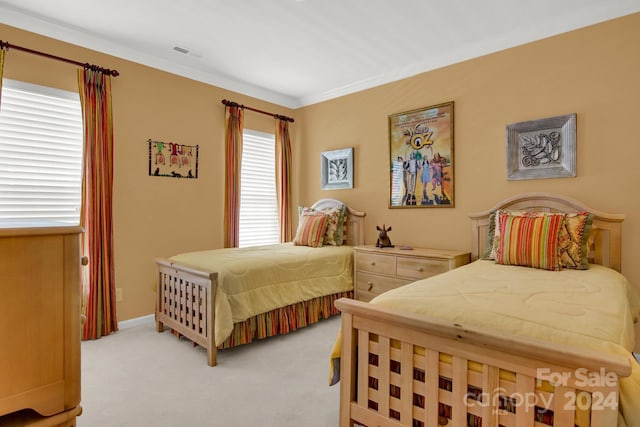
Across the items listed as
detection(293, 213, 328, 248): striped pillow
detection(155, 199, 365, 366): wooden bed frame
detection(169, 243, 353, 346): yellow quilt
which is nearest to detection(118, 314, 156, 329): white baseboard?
detection(155, 199, 365, 366): wooden bed frame

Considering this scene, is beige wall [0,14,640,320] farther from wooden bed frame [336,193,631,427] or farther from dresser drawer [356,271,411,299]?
wooden bed frame [336,193,631,427]

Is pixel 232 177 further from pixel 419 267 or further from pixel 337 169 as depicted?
pixel 419 267

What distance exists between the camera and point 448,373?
1.30 m

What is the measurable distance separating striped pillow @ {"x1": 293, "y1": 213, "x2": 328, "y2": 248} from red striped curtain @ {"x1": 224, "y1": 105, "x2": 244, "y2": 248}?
766 millimetres

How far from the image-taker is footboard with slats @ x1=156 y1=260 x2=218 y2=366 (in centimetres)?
247

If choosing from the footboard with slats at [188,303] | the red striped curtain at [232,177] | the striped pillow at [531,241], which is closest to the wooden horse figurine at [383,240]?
the striped pillow at [531,241]

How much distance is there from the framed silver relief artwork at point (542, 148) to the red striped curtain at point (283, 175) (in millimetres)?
2684

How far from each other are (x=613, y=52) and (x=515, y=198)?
126cm

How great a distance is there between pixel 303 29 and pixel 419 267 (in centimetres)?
229

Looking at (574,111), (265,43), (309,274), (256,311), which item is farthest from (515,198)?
(265,43)

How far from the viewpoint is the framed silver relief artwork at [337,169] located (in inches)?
167

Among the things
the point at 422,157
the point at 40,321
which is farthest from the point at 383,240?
the point at 40,321

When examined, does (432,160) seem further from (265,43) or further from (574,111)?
(265,43)

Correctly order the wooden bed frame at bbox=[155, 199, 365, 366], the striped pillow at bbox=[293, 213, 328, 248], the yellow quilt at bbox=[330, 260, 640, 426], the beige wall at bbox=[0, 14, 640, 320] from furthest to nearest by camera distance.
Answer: the striped pillow at bbox=[293, 213, 328, 248], the beige wall at bbox=[0, 14, 640, 320], the wooden bed frame at bbox=[155, 199, 365, 366], the yellow quilt at bbox=[330, 260, 640, 426]
